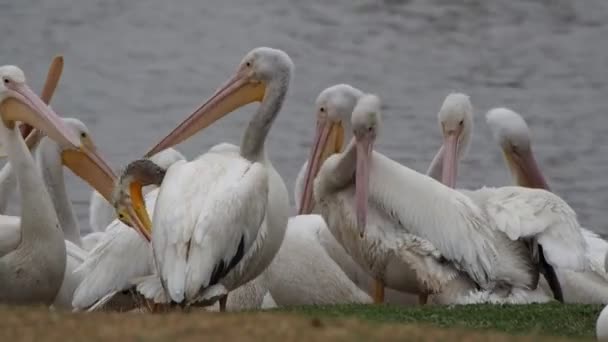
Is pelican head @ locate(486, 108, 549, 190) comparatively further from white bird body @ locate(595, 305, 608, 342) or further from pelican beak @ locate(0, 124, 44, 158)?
white bird body @ locate(595, 305, 608, 342)

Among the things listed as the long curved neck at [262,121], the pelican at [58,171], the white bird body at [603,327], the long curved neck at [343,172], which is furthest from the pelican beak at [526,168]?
the white bird body at [603,327]

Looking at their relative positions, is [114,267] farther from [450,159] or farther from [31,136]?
[450,159]

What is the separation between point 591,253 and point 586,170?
7.40m

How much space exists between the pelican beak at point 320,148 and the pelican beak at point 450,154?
70 cm

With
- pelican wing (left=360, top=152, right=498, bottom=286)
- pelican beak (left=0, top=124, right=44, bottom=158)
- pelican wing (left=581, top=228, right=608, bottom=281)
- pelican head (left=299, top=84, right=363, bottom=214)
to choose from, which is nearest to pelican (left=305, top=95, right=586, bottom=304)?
pelican wing (left=360, top=152, right=498, bottom=286)

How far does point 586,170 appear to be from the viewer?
1647 cm

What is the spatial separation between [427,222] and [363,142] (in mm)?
513

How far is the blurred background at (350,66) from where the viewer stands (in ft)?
55.7

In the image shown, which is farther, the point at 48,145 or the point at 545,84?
the point at 545,84

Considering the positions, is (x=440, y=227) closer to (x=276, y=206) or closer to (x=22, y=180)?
(x=276, y=206)

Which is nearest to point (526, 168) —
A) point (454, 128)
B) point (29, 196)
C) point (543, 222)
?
point (454, 128)

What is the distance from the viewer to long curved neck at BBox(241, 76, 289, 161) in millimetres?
8578

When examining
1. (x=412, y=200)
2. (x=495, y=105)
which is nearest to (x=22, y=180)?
(x=412, y=200)

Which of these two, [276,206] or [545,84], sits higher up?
[276,206]
